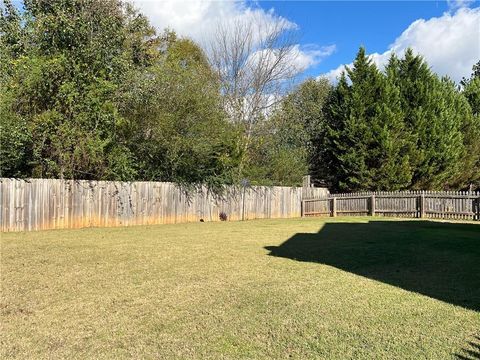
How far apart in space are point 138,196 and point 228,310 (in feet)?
36.1

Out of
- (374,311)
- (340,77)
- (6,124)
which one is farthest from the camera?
(340,77)

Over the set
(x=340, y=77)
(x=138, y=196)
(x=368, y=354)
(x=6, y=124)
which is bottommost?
(x=368, y=354)

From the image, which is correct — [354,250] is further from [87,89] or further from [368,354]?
[87,89]

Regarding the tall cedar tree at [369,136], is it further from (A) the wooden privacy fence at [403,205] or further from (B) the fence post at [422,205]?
(B) the fence post at [422,205]

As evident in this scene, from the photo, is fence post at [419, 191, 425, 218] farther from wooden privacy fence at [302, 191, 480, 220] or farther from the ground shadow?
the ground shadow

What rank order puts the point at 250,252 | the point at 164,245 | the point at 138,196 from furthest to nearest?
the point at 138,196 < the point at 164,245 < the point at 250,252

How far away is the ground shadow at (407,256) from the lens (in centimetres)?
529

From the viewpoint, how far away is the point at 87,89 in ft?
44.9

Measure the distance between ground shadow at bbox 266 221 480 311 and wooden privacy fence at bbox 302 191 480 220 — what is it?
20.7 ft

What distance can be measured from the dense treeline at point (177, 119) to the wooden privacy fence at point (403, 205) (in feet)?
7.52

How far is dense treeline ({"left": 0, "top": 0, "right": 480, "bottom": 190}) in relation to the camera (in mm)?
13258

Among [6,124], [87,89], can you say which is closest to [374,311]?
[6,124]

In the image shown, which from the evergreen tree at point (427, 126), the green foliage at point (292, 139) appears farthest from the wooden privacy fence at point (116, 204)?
the evergreen tree at point (427, 126)

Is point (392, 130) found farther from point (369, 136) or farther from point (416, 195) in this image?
point (416, 195)
